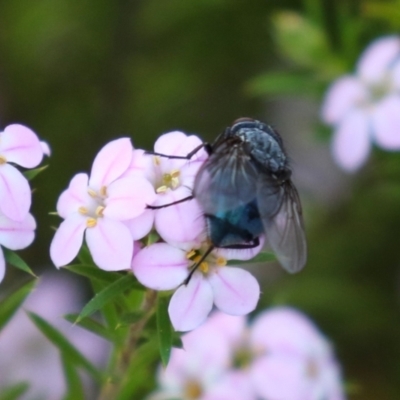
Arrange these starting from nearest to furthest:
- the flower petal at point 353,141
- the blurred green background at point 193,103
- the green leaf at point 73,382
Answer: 1. the green leaf at point 73,382
2. the flower petal at point 353,141
3. the blurred green background at point 193,103

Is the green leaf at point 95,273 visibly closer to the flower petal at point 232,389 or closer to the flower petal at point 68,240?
the flower petal at point 68,240

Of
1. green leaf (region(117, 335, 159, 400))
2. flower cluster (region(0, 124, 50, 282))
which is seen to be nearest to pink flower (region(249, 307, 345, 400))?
green leaf (region(117, 335, 159, 400))

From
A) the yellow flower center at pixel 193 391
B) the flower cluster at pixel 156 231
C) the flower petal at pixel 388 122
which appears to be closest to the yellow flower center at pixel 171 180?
the flower cluster at pixel 156 231

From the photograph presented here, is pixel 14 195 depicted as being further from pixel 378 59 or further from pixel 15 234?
pixel 378 59

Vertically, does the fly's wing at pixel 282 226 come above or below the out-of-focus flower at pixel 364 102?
above

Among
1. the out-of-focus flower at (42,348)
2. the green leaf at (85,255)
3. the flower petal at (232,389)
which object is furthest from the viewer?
the out-of-focus flower at (42,348)

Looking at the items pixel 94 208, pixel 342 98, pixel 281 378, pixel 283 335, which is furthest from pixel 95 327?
pixel 342 98
